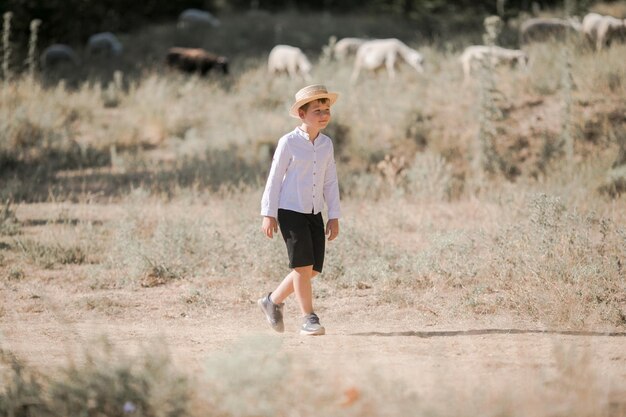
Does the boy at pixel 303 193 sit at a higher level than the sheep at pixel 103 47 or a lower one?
lower

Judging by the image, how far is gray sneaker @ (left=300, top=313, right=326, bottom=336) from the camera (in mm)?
5656

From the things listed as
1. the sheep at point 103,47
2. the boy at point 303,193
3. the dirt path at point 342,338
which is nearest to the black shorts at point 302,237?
the boy at point 303,193

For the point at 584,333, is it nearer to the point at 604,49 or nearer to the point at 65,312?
the point at 65,312

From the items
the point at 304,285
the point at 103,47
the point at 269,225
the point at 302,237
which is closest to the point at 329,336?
the point at 304,285

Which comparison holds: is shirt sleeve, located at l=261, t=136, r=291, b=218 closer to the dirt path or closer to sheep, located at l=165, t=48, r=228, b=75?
the dirt path

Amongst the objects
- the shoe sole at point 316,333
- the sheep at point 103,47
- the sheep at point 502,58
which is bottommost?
the shoe sole at point 316,333

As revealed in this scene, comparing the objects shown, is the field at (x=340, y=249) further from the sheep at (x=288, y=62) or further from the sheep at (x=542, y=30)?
the sheep at (x=542, y=30)

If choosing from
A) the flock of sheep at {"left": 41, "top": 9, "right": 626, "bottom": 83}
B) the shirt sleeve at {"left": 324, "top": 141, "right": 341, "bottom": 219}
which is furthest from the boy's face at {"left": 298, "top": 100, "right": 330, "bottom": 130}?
the flock of sheep at {"left": 41, "top": 9, "right": 626, "bottom": 83}

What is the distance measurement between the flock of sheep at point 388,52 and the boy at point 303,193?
5.91m

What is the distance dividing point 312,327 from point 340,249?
2142 millimetres

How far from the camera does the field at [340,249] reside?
382 cm

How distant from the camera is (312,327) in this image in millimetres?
5660

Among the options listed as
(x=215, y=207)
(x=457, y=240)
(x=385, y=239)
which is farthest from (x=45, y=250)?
(x=457, y=240)

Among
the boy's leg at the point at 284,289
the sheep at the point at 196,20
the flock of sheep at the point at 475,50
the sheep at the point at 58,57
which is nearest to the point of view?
the boy's leg at the point at 284,289
